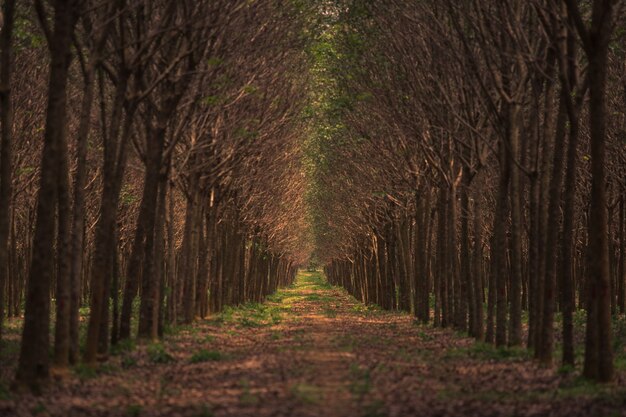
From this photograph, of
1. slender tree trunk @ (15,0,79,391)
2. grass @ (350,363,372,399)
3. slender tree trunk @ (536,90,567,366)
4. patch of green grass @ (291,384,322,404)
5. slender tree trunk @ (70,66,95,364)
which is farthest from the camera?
slender tree trunk @ (536,90,567,366)

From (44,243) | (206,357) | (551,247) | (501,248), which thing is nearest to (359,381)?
(551,247)

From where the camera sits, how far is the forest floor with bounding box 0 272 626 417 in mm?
11852

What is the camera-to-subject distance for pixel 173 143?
23.2 metres

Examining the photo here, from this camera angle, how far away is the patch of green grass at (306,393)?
12.3m

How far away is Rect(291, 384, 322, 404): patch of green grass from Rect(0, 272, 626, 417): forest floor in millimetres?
19

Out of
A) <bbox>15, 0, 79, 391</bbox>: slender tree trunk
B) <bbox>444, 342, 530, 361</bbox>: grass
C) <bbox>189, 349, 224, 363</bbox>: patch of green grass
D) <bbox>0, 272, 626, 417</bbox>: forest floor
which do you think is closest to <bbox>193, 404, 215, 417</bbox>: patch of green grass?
<bbox>0, 272, 626, 417</bbox>: forest floor

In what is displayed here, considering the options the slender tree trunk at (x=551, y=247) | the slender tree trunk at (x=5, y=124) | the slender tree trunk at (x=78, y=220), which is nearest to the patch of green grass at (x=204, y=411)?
the slender tree trunk at (x=78, y=220)

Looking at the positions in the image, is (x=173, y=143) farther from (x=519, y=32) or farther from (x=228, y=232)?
(x=228, y=232)

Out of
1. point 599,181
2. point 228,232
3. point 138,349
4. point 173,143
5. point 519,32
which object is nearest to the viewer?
point 599,181

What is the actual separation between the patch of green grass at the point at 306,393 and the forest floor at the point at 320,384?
19 mm

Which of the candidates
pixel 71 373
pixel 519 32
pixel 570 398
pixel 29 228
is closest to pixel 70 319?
pixel 71 373

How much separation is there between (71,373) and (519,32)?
1175 cm

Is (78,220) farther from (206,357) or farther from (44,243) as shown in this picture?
(206,357)

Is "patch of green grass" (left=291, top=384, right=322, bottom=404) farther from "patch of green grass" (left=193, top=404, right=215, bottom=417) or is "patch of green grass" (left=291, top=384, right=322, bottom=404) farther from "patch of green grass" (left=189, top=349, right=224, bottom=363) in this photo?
"patch of green grass" (left=189, top=349, right=224, bottom=363)
